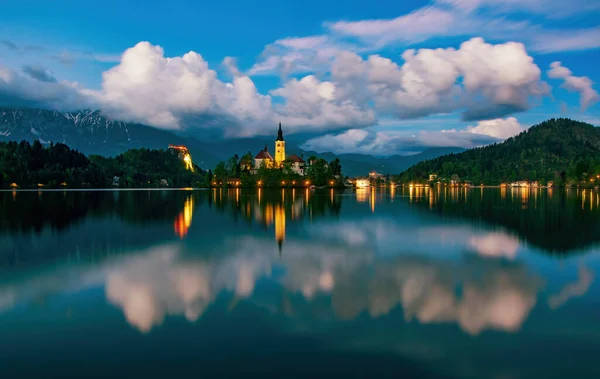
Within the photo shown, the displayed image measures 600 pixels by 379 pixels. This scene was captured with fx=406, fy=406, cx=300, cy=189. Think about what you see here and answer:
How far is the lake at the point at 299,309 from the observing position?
9.73 m

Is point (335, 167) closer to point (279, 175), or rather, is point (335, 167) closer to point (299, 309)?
point (279, 175)

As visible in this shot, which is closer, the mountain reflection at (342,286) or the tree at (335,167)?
the mountain reflection at (342,286)

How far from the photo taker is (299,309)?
1391 cm

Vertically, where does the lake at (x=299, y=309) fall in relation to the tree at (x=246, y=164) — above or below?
below

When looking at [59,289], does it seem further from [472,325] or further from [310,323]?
[472,325]

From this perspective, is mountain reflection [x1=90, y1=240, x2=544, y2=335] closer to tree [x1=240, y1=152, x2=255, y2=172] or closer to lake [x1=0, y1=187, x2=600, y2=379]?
lake [x1=0, y1=187, x2=600, y2=379]

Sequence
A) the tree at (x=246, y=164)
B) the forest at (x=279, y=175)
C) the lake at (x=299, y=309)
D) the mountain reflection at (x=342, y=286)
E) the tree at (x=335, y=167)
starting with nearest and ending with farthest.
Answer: the lake at (x=299, y=309) < the mountain reflection at (x=342, y=286) < the forest at (x=279, y=175) < the tree at (x=335, y=167) < the tree at (x=246, y=164)

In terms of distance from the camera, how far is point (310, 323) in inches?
492

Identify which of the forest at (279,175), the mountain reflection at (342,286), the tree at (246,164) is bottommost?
the mountain reflection at (342,286)

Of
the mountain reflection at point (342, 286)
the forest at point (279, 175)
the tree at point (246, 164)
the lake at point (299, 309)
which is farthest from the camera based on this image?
the tree at point (246, 164)

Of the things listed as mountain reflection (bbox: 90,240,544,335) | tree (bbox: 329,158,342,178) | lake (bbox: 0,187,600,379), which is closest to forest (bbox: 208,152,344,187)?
tree (bbox: 329,158,342,178)

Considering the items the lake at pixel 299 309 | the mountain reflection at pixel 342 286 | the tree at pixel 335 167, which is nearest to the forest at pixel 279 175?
the tree at pixel 335 167

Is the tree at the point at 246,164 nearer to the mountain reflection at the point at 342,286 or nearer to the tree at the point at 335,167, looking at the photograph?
the tree at the point at 335,167

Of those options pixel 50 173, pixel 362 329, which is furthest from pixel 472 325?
pixel 50 173
